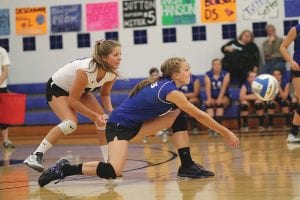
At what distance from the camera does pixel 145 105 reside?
564 cm

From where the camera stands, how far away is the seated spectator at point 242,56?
1266cm

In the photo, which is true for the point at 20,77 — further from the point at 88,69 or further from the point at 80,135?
the point at 88,69

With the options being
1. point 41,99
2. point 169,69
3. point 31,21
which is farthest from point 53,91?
point 31,21

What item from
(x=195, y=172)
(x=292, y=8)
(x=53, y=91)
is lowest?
(x=195, y=172)

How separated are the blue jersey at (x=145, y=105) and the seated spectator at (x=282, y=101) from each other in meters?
6.68

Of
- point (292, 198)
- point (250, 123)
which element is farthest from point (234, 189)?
point (250, 123)

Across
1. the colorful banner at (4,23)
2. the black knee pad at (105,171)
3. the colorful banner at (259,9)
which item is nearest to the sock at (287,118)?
the colorful banner at (259,9)

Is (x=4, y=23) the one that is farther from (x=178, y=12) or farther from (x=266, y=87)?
(x=266, y=87)

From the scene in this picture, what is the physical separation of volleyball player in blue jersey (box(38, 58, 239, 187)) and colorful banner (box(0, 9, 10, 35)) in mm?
9154

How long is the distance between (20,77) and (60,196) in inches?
379

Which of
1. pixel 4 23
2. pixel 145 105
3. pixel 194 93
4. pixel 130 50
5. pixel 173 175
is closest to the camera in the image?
pixel 145 105

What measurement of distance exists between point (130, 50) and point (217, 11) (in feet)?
6.33

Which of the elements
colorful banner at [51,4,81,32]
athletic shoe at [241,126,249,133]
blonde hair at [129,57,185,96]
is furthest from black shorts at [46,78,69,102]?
colorful banner at [51,4,81,32]

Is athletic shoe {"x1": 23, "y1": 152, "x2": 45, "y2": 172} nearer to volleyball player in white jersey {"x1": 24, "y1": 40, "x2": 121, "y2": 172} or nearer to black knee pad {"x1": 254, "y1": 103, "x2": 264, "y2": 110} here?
volleyball player in white jersey {"x1": 24, "y1": 40, "x2": 121, "y2": 172}
